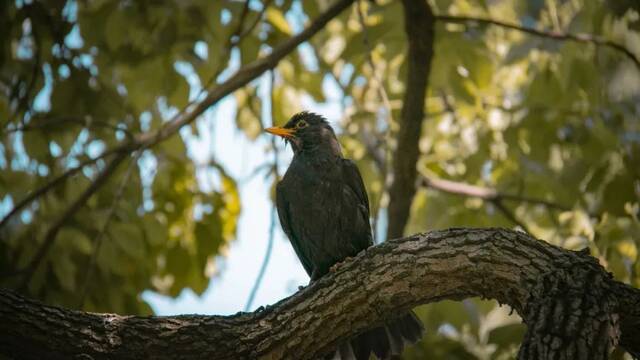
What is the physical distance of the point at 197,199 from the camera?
19.9 feet

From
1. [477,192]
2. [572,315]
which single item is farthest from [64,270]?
[572,315]

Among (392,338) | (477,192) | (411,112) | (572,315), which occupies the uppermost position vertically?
(411,112)

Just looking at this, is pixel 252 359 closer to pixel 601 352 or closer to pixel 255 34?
pixel 601 352

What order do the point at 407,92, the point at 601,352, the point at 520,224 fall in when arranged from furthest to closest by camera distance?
the point at 520,224 → the point at 407,92 → the point at 601,352

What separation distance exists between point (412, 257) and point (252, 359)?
837 mm

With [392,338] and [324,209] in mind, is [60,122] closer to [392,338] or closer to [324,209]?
[324,209]

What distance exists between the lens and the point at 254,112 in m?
6.42

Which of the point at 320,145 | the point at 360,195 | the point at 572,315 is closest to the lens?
the point at 572,315

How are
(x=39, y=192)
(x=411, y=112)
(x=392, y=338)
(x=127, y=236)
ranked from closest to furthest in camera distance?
(x=392, y=338) < (x=39, y=192) < (x=127, y=236) < (x=411, y=112)

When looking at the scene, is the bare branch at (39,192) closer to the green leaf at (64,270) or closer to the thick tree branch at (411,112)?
the green leaf at (64,270)

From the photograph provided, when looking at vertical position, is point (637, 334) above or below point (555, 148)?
below

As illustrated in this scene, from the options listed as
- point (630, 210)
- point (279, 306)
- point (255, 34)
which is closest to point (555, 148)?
point (630, 210)

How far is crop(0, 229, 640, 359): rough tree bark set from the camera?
10.0 ft

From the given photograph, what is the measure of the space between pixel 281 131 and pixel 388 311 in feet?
8.00
